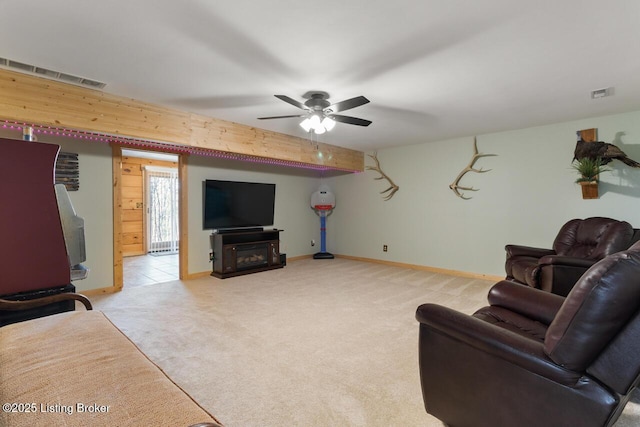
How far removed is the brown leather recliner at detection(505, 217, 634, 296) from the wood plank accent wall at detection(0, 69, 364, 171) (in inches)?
135

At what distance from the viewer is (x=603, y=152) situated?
354 centimetres

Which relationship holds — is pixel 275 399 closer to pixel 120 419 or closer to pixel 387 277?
pixel 120 419

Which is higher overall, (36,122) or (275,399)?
(36,122)

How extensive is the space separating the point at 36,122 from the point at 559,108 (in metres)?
5.41

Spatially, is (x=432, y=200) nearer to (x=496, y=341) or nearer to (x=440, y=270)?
(x=440, y=270)

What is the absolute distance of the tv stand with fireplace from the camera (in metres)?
5.01


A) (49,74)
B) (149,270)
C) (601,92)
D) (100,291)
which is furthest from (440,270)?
(49,74)

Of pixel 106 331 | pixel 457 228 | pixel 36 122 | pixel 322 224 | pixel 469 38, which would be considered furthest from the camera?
pixel 322 224

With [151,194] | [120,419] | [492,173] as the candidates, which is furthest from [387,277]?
[151,194]

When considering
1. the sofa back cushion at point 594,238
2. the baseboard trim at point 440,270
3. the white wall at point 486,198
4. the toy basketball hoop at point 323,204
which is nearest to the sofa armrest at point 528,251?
the sofa back cushion at point 594,238

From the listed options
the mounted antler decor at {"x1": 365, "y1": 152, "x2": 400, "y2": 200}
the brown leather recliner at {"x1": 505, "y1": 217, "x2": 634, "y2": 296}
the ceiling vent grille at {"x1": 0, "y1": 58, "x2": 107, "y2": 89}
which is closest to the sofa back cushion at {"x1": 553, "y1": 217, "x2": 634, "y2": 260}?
the brown leather recliner at {"x1": 505, "y1": 217, "x2": 634, "y2": 296}

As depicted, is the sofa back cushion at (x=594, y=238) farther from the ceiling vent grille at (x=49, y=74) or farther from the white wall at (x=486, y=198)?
the ceiling vent grille at (x=49, y=74)

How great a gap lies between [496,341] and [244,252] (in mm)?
4505

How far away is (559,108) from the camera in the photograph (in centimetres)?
350
